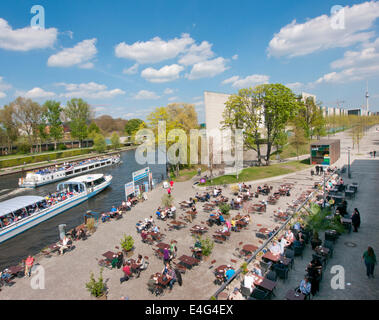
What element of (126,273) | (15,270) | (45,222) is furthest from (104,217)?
(45,222)

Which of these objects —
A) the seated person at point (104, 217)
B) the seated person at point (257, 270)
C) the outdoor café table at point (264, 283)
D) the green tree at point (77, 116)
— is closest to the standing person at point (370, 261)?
the outdoor café table at point (264, 283)

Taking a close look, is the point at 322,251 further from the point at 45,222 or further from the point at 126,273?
the point at 45,222

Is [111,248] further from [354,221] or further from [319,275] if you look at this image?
[354,221]

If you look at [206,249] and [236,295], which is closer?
[236,295]

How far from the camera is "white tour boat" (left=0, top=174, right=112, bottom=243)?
74.1ft

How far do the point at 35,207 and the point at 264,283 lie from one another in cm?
2532

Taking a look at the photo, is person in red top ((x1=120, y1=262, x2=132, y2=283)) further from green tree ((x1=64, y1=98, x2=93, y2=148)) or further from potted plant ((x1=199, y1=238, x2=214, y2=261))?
green tree ((x1=64, y1=98, x2=93, y2=148))

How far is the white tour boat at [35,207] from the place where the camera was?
2259 cm

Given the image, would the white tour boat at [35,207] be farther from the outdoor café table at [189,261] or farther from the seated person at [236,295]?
the seated person at [236,295]

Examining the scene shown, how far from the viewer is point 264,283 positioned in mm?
10250

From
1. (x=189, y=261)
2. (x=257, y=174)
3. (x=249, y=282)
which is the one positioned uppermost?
(x=257, y=174)

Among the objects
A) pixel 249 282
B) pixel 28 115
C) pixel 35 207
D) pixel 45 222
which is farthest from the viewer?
pixel 28 115

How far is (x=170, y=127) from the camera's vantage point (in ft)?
136
